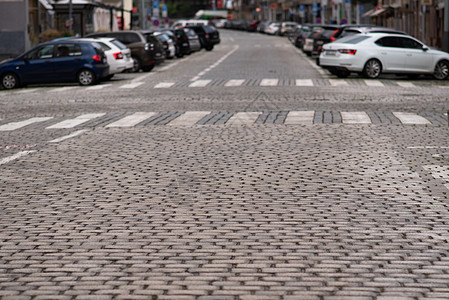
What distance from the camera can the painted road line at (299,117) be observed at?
15.8 m

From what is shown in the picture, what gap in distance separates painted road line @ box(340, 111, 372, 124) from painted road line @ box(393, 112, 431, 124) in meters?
0.57

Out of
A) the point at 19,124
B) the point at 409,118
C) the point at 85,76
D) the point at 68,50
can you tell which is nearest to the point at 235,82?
the point at 85,76

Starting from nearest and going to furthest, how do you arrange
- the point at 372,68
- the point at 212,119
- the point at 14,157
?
1. the point at 14,157
2. the point at 212,119
3. the point at 372,68

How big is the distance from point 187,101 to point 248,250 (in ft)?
48.6

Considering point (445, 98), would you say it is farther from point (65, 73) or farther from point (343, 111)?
point (65, 73)

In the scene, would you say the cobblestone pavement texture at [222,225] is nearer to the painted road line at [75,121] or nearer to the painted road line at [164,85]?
the painted road line at [75,121]

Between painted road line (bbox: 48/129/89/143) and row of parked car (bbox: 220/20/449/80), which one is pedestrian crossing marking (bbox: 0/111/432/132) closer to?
painted road line (bbox: 48/129/89/143)

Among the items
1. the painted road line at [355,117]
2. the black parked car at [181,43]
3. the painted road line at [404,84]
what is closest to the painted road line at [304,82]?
the painted road line at [404,84]

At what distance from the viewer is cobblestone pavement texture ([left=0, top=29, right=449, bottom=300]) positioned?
5.67 meters

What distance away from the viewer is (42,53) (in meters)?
28.6

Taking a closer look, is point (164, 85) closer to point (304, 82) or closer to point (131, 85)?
point (131, 85)

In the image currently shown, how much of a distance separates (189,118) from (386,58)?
45.6 feet

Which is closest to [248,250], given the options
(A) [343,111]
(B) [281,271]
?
(B) [281,271]

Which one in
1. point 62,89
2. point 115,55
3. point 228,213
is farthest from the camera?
point 115,55
